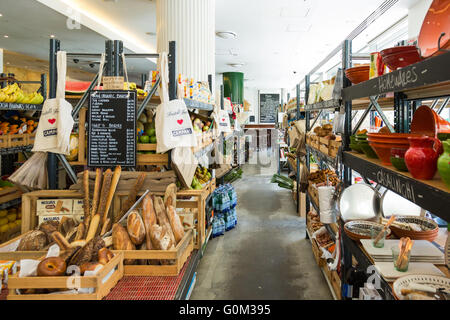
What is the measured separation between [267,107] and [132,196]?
810 inches

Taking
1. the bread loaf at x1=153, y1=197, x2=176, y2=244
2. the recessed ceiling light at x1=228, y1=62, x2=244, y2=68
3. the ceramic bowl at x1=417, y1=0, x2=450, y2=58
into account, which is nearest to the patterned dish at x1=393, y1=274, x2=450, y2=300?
the ceramic bowl at x1=417, y1=0, x2=450, y2=58

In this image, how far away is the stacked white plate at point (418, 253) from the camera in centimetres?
150

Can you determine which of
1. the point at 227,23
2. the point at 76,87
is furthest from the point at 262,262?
the point at 227,23

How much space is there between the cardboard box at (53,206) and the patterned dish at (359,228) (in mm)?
1883

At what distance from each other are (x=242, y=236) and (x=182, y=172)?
2.39 meters

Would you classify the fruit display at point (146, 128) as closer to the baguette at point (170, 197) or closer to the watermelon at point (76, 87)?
the watermelon at point (76, 87)

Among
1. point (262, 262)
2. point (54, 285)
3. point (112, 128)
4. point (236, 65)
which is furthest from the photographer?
point (236, 65)

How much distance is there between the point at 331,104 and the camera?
2680 mm

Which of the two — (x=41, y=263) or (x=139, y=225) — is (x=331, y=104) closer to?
(x=139, y=225)

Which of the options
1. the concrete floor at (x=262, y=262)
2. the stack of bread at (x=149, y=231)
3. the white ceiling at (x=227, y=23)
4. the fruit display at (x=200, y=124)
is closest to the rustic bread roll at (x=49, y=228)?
the stack of bread at (x=149, y=231)

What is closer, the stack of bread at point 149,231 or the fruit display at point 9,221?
the stack of bread at point 149,231

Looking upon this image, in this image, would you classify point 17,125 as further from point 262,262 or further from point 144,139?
point 262,262

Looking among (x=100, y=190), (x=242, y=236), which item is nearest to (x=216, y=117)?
(x=242, y=236)

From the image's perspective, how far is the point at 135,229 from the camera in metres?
1.82
